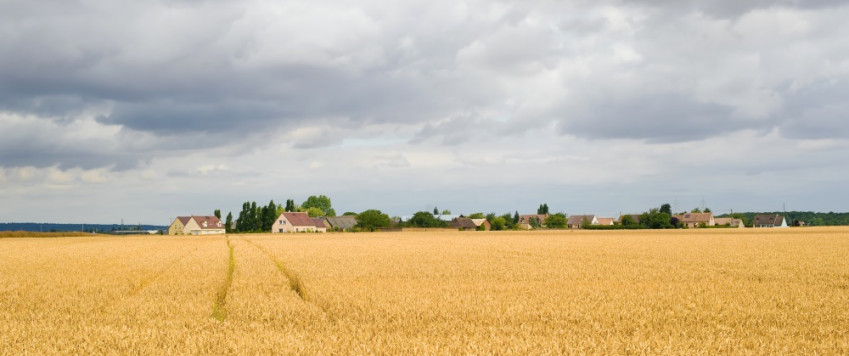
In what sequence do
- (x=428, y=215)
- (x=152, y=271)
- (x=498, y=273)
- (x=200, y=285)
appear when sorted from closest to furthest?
(x=200, y=285), (x=498, y=273), (x=152, y=271), (x=428, y=215)

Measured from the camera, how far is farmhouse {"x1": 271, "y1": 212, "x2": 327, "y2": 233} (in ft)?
473

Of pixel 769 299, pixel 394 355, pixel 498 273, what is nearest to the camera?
pixel 394 355

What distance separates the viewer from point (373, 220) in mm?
130375

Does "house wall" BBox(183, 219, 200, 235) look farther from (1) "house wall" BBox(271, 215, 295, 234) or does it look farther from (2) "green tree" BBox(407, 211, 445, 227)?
(2) "green tree" BBox(407, 211, 445, 227)

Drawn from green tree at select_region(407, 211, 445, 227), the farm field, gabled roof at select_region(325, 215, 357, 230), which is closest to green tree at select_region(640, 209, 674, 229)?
green tree at select_region(407, 211, 445, 227)

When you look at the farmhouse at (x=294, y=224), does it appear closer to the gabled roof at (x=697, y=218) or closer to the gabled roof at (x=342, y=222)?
the gabled roof at (x=342, y=222)

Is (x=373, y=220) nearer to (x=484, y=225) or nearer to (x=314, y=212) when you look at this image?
(x=484, y=225)

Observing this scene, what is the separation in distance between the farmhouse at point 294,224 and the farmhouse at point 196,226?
1879 cm

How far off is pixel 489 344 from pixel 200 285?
10946 millimetres

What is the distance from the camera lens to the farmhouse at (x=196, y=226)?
153 meters

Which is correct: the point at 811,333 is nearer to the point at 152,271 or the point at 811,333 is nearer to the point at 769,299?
the point at 769,299

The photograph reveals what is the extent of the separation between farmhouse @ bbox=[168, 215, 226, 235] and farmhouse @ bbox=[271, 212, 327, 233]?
61.6 ft

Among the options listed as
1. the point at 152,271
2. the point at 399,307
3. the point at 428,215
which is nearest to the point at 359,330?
the point at 399,307

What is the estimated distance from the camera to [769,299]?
13.8 meters
